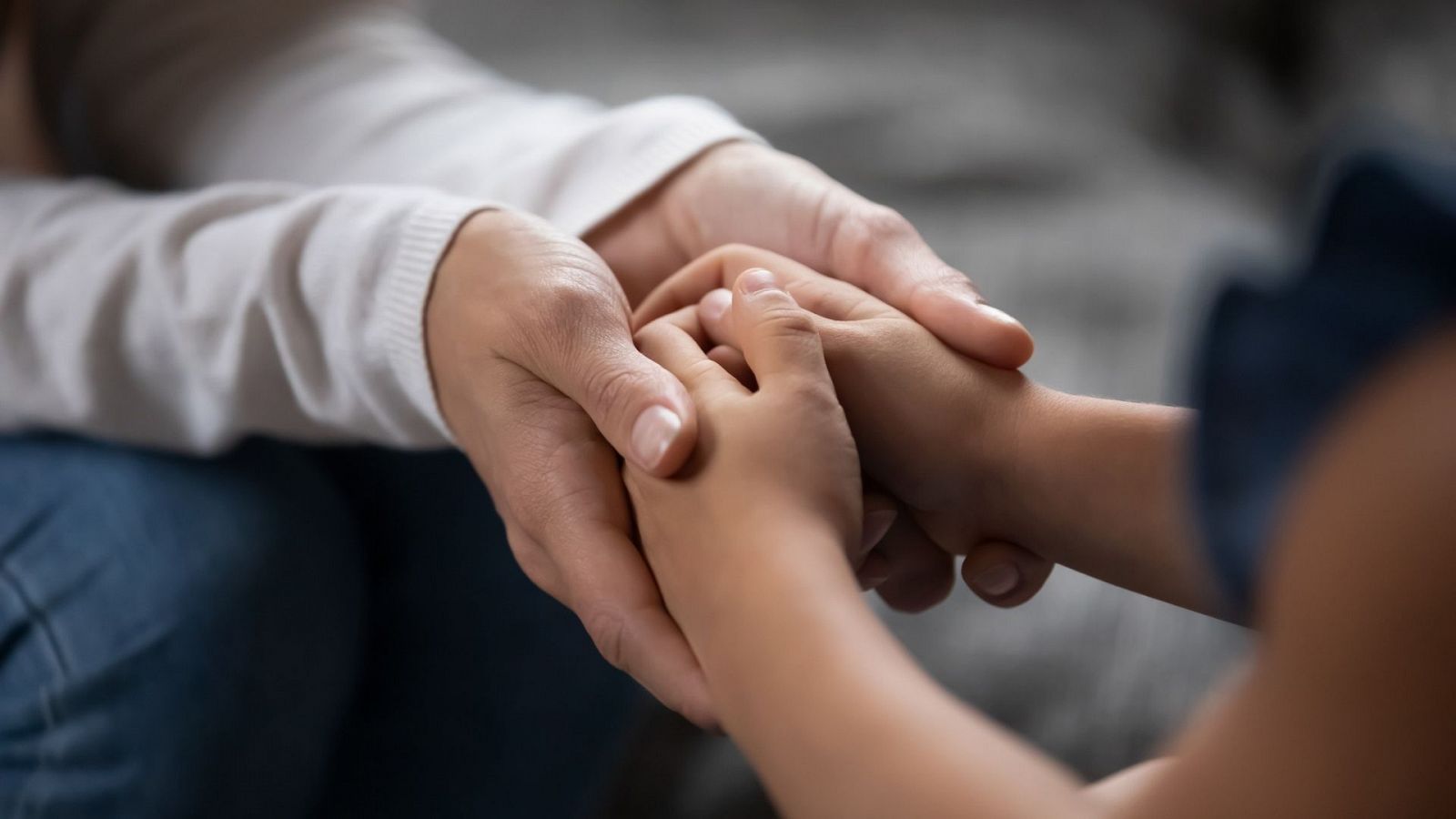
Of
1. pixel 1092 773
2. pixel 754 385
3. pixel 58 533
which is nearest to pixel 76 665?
pixel 58 533

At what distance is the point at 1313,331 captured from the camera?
0.87ft

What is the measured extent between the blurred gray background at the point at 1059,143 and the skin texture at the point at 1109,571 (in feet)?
0.88

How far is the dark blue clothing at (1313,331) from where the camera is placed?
253 millimetres

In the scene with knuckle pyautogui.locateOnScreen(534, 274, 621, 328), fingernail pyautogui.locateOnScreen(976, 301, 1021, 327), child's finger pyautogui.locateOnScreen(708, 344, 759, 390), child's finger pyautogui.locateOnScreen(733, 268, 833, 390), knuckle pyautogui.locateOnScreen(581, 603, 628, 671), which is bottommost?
knuckle pyautogui.locateOnScreen(581, 603, 628, 671)

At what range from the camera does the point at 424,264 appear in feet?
1.82

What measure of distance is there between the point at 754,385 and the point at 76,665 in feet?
1.09

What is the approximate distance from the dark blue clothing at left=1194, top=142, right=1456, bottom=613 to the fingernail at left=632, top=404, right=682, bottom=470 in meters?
0.22

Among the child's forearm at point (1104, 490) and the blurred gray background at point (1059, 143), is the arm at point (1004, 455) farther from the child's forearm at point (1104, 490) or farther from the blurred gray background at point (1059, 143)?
the blurred gray background at point (1059, 143)

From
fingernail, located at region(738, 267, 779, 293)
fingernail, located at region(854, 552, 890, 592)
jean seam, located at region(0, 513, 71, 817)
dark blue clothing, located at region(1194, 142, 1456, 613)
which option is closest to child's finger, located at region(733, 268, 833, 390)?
fingernail, located at region(738, 267, 779, 293)

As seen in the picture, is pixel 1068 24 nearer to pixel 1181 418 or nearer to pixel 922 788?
pixel 1181 418

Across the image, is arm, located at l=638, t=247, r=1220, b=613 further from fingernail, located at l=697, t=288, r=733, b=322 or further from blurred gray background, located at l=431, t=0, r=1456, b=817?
blurred gray background, located at l=431, t=0, r=1456, b=817

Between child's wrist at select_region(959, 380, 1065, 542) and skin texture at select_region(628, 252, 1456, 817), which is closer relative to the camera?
skin texture at select_region(628, 252, 1456, 817)

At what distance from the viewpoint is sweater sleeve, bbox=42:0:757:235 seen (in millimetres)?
715

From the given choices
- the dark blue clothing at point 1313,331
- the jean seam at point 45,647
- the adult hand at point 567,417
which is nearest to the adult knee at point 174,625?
the jean seam at point 45,647
